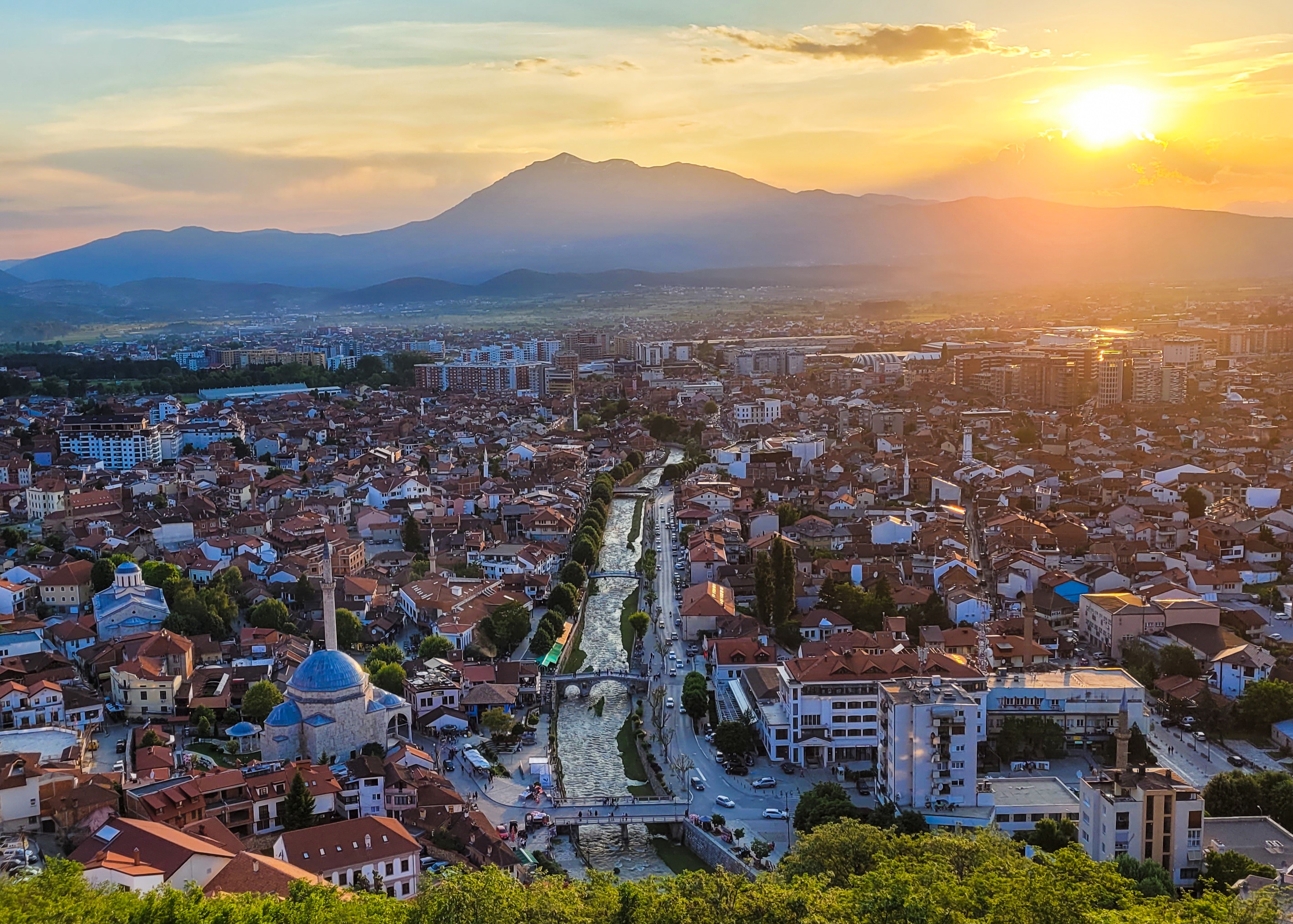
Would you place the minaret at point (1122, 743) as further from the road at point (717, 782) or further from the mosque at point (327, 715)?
the mosque at point (327, 715)

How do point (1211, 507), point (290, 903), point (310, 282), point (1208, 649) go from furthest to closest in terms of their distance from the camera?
point (310, 282) → point (1211, 507) → point (1208, 649) → point (290, 903)

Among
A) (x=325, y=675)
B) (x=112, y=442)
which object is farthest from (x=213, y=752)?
(x=112, y=442)

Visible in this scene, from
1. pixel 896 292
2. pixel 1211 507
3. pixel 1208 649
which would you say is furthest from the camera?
pixel 896 292

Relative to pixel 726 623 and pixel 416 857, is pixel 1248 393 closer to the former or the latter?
pixel 726 623

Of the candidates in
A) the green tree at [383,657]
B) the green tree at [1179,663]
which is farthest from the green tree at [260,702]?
the green tree at [1179,663]

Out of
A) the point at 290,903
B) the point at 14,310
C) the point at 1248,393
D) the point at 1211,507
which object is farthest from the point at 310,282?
the point at 290,903

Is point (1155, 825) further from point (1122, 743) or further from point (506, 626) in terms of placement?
point (506, 626)

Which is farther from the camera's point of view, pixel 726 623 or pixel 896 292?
pixel 896 292

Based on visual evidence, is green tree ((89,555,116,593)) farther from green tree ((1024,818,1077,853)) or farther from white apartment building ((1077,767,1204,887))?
white apartment building ((1077,767,1204,887))
